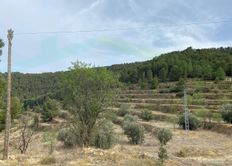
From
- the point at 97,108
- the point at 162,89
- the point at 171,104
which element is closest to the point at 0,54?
the point at 97,108

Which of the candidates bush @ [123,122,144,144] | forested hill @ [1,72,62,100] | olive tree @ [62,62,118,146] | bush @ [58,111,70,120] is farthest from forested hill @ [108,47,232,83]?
olive tree @ [62,62,118,146]

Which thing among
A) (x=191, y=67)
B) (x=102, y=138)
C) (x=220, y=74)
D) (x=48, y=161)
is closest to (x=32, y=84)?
(x=191, y=67)

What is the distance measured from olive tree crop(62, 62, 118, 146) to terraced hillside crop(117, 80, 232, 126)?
24.4 meters

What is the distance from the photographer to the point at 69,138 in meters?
34.8

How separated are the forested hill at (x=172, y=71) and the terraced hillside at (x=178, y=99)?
18.0 feet

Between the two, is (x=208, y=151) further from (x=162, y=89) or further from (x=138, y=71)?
(x=138, y=71)

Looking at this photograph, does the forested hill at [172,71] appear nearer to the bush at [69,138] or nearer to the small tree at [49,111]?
the small tree at [49,111]

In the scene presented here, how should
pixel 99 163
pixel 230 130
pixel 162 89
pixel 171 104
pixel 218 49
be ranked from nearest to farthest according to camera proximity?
pixel 99 163 < pixel 230 130 < pixel 171 104 < pixel 162 89 < pixel 218 49

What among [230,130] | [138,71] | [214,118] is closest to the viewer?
[230,130]

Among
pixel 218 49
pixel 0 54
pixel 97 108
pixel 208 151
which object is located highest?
pixel 218 49

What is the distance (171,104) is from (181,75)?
32.5 metres

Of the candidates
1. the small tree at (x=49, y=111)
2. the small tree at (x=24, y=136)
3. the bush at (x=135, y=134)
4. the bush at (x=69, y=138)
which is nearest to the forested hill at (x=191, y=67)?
the small tree at (x=49, y=111)

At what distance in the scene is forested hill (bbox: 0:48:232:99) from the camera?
103269 millimetres

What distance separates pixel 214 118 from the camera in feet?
174
